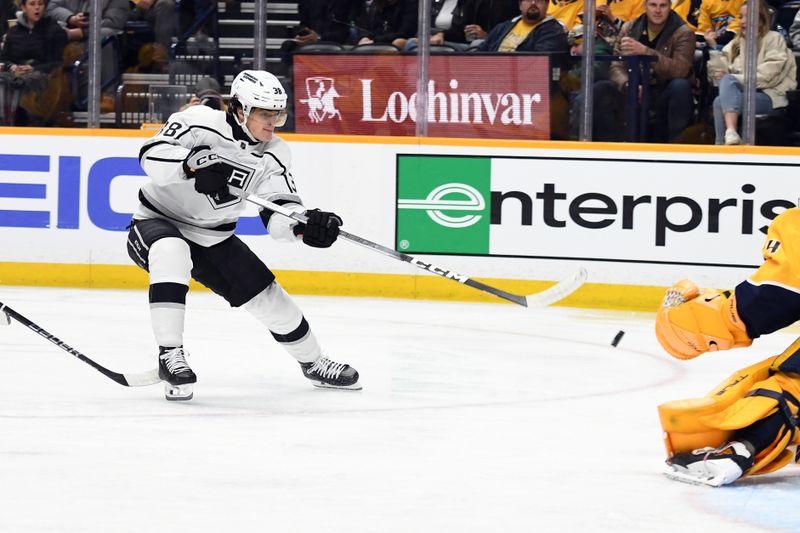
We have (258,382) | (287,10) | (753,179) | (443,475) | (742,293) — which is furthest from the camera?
(287,10)

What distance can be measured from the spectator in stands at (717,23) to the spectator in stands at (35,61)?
333cm

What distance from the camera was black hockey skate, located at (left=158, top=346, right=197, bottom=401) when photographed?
14.6 feet

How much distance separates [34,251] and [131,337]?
6.14ft

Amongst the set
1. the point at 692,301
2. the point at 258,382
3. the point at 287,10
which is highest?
the point at 287,10

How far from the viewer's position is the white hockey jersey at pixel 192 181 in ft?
14.8

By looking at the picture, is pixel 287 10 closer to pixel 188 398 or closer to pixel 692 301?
pixel 188 398

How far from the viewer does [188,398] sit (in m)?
4.51

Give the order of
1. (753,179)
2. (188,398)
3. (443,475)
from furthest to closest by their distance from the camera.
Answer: (753,179) < (188,398) < (443,475)

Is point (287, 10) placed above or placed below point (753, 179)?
above

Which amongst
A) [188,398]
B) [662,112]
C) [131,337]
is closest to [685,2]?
[662,112]

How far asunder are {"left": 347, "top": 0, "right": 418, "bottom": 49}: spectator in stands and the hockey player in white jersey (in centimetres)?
275

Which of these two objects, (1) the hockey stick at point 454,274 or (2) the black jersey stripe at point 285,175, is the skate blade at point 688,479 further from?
(2) the black jersey stripe at point 285,175

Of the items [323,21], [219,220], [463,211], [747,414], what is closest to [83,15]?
[323,21]

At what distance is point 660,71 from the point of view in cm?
703
